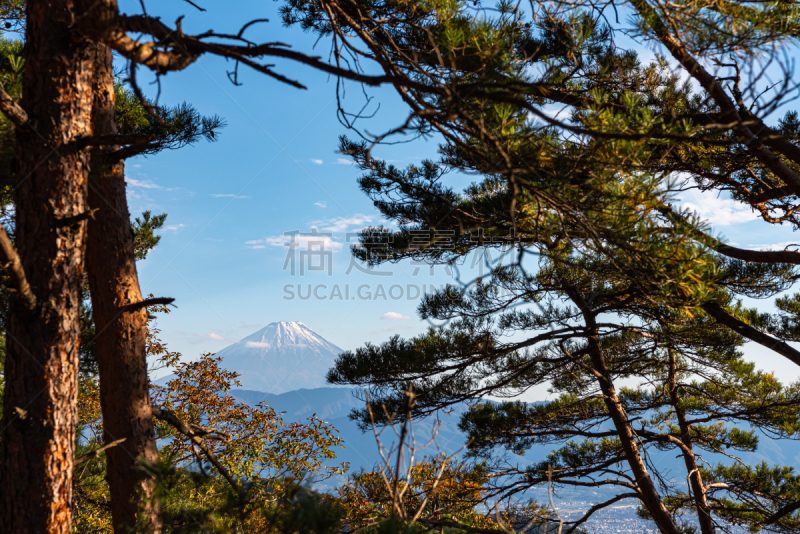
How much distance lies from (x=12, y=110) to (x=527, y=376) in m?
4.39

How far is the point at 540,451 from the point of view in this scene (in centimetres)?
8944

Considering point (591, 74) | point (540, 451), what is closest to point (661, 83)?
point (591, 74)

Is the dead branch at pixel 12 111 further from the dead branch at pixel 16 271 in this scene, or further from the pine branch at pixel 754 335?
the pine branch at pixel 754 335

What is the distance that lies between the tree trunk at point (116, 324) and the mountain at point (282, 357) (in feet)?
278

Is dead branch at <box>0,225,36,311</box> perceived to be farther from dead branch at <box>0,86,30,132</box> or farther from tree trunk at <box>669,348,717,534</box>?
tree trunk at <box>669,348,717,534</box>

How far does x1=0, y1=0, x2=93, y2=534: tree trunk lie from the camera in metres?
1.43

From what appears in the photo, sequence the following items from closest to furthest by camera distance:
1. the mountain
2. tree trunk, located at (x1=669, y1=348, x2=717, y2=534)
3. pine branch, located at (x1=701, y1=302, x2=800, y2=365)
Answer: pine branch, located at (x1=701, y1=302, x2=800, y2=365)
tree trunk, located at (x1=669, y1=348, x2=717, y2=534)
the mountain

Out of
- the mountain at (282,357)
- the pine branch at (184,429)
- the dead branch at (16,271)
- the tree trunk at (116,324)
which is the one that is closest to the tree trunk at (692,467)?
the pine branch at (184,429)

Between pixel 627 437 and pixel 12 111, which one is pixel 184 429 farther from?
pixel 627 437

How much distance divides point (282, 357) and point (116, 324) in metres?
138

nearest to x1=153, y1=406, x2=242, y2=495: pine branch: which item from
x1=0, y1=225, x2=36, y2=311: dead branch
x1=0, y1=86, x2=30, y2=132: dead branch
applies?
x1=0, y1=225, x2=36, y2=311: dead branch

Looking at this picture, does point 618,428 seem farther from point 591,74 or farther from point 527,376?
point 591,74

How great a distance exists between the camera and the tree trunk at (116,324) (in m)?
1.86

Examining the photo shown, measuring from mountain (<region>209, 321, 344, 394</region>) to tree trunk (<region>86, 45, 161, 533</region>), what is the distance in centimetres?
8459
